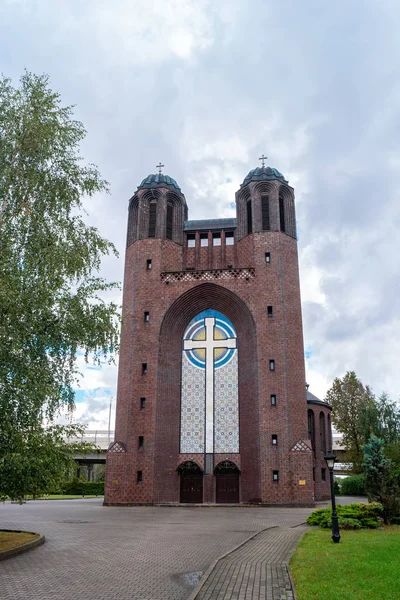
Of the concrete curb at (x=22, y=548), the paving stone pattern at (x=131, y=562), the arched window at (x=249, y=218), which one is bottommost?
the paving stone pattern at (x=131, y=562)

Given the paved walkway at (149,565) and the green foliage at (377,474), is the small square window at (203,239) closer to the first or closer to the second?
the green foliage at (377,474)

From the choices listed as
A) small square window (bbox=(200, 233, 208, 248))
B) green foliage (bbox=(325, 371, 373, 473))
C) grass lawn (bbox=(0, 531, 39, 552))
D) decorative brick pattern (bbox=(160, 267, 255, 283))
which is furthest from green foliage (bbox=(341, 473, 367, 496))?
grass lawn (bbox=(0, 531, 39, 552))

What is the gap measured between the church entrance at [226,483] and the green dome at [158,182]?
19.8 metres

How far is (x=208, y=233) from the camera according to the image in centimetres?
3678

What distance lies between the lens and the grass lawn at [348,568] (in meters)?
7.19

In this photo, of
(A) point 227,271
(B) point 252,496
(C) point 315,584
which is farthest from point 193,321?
(C) point 315,584

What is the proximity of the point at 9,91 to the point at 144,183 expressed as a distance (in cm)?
2293

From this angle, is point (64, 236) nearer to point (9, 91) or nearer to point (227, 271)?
point (9, 91)

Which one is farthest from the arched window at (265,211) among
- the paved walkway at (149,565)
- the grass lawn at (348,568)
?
the grass lawn at (348,568)

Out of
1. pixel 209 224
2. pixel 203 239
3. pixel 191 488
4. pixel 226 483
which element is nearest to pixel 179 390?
pixel 191 488

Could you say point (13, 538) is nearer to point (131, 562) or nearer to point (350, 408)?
point (131, 562)

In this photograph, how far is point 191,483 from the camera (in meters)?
31.2

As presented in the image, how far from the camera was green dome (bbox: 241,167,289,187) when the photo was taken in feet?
118

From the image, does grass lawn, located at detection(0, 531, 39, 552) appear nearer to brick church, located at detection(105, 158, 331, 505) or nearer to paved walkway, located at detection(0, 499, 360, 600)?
paved walkway, located at detection(0, 499, 360, 600)
